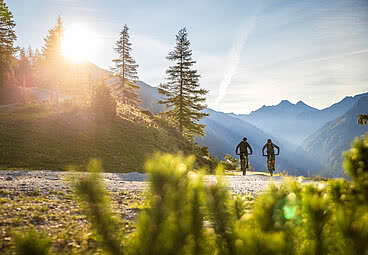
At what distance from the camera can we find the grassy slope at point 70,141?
16.0 m

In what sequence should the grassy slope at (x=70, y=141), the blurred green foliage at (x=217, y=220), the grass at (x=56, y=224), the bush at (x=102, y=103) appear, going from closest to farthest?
the blurred green foliage at (x=217, y=220) → the grass at (x=56, y=224) → the grassy slope at (x=70, y=141) → the bush at (x=102, y=103)

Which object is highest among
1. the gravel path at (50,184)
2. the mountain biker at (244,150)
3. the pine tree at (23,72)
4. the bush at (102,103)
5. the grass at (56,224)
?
the pine tree at (23,72)

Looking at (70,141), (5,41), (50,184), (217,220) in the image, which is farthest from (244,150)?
(5,41)

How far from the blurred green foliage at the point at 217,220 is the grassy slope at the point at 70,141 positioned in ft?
50.3

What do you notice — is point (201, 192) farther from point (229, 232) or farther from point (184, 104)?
point (184, 104)

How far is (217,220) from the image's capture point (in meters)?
0.96

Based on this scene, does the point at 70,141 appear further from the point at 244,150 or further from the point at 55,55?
the point at 55,55

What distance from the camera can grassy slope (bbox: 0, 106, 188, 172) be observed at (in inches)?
630

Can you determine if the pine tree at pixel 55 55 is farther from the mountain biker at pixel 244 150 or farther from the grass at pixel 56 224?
Result: the grass at pixel 56 224

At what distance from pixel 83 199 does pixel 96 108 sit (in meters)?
24.2

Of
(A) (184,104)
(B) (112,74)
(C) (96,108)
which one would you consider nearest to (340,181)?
(C) (96,108)

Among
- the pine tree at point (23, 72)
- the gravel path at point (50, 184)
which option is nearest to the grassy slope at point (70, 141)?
the gravel path at point (50, 184)

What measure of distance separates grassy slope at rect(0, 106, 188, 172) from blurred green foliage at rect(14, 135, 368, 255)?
1534cm

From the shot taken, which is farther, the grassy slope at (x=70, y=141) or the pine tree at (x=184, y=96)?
the pine tree at (x=184, y=96)
